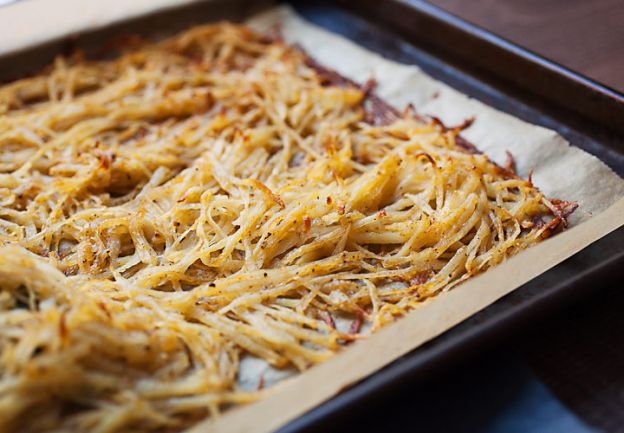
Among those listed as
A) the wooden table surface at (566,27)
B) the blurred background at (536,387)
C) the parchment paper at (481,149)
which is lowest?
the blurred background at (536,387)

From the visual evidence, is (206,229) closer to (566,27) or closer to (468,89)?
(468,89)

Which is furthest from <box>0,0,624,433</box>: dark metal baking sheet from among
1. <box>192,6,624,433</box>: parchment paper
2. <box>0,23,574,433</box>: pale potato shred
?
<box>0,23,574,433</box>: pale potato shred

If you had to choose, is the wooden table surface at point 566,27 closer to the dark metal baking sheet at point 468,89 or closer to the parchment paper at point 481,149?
the dark metal baking sheet at point 468,89

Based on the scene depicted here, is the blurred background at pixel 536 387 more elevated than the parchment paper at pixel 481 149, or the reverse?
the parchment paper at pixel 481 149

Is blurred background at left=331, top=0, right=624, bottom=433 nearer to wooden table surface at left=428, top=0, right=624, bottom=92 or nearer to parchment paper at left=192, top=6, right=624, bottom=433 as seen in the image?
parchment paper at left=192, top=6, right=624, bottom=433

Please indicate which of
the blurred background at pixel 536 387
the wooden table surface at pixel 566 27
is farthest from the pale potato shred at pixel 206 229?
the wooden table surface at pixel 566 27

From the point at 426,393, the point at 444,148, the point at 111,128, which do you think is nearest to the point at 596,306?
the point at 426,393
